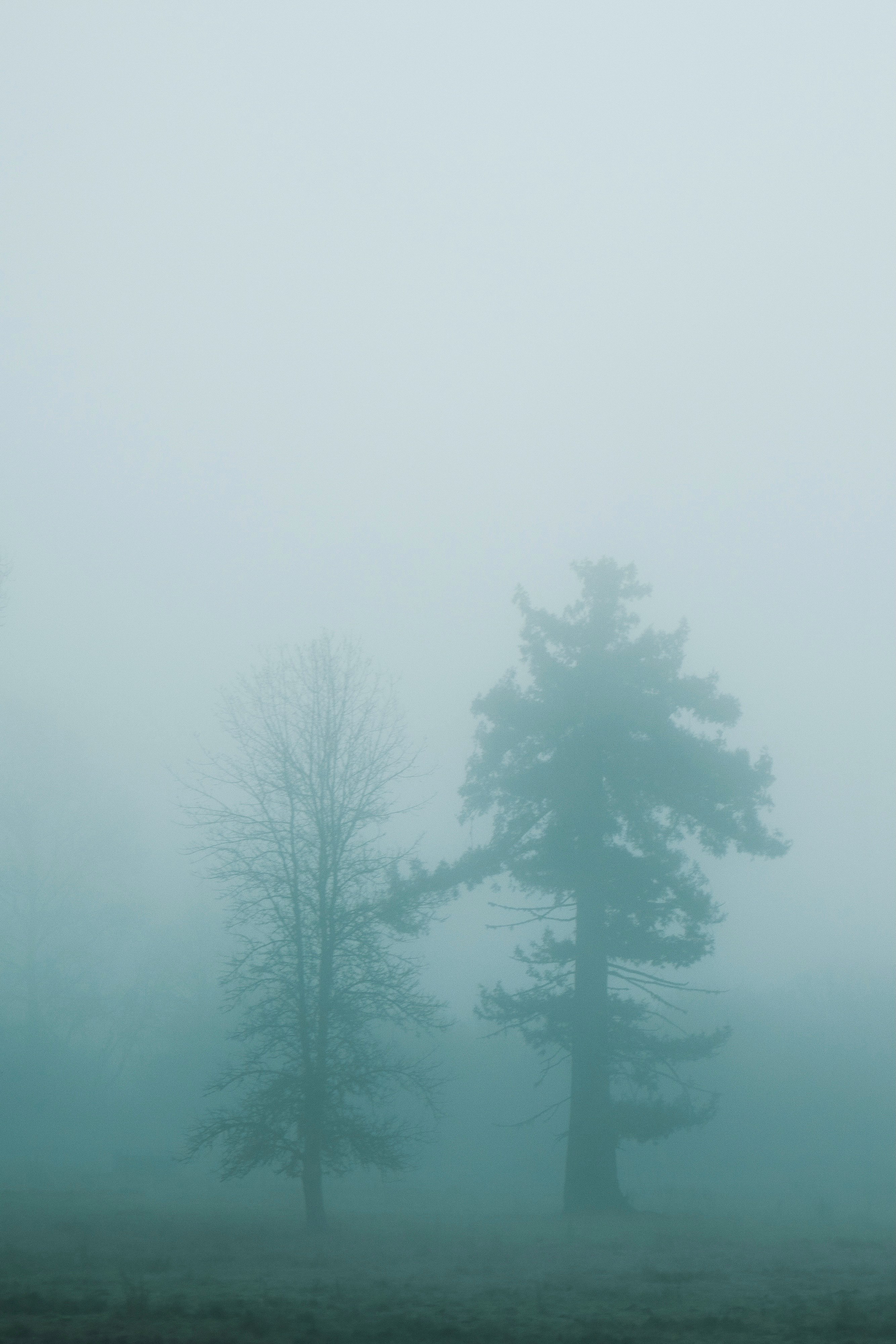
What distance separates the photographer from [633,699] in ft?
78.7

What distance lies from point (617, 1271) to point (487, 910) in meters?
53.9

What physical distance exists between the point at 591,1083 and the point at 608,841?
5.35 meters

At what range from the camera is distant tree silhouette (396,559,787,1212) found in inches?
909

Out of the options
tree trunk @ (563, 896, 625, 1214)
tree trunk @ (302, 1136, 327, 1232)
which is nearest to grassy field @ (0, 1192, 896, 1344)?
tree trunk @ (302, 1136, 327, 1232)

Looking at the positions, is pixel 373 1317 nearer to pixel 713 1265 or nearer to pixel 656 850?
pixel 713 1265

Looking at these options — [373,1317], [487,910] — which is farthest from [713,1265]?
[487,910]

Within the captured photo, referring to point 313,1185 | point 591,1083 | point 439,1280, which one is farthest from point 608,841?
point 439,1280

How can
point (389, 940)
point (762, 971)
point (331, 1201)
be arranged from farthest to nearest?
point (762, 971)
point (331, 1201)
point (389, 940)

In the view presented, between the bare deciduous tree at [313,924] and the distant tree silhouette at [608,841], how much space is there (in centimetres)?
209

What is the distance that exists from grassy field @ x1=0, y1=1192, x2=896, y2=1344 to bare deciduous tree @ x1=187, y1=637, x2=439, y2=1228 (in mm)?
1808

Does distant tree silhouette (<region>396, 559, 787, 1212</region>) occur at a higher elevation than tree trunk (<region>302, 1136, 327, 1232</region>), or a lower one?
higher

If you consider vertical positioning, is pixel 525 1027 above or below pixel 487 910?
below

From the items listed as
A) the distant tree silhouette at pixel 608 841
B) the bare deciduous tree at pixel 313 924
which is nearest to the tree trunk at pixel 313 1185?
the bare deciduous tree at pixel 313 924

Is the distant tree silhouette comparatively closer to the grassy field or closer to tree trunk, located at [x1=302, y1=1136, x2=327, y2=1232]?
the grassy field
